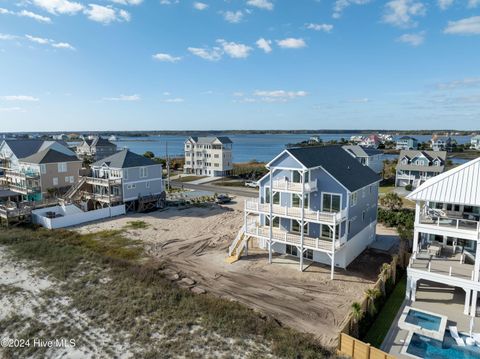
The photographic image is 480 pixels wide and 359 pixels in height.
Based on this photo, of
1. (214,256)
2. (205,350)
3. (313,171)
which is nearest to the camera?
(205,350)

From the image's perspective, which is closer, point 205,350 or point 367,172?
point 205,350

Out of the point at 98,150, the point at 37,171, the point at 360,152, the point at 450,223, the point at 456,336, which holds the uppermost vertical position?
the point at 360,152

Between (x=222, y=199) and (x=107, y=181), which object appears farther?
(x=222, y=199)

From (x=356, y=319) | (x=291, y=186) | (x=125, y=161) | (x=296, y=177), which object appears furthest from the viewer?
(x=125, y=161)


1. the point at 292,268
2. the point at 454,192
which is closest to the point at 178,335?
the point at 292,268

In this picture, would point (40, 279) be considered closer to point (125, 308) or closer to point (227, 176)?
point (125, 308)

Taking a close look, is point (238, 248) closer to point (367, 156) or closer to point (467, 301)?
point (467, 301)

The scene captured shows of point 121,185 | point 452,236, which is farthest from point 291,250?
point 121,185

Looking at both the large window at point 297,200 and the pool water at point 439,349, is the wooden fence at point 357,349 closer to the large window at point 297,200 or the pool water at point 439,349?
the pool water at point 439,349
